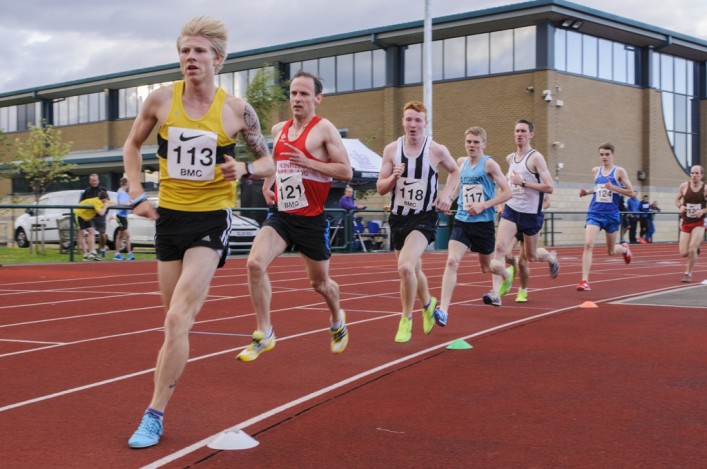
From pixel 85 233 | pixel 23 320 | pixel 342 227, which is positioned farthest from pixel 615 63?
pixel 23 320

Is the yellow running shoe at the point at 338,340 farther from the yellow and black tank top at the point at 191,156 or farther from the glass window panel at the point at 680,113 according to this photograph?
the glass window panel at the point at 680,113

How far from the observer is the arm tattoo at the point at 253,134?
5074mm

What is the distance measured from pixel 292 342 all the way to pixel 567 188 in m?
28.1

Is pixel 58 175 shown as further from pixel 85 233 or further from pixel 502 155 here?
pixel 85 233

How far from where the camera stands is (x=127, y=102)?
49.7 m

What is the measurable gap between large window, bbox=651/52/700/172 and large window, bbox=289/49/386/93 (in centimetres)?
→ 1163

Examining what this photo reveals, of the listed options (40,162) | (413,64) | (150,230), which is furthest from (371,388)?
(40,162)

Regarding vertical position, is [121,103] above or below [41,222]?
above

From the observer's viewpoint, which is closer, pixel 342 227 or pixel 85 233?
pixel 85 233

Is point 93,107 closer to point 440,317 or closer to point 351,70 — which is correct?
point 351,70

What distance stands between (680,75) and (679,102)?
1.28 m

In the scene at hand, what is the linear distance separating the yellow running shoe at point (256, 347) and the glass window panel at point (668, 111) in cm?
3595

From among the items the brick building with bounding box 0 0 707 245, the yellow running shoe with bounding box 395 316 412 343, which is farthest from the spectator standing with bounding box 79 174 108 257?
the brick building with bounding box 0 0 707 245

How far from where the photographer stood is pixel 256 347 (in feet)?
21.9
